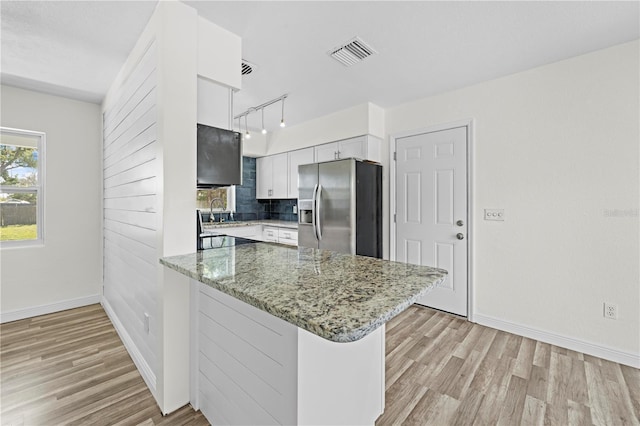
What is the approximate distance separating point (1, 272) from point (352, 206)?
3.67m

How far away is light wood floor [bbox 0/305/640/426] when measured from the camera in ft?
5.33

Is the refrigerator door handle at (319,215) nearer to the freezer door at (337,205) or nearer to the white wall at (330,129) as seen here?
the freezer door at (337,205)

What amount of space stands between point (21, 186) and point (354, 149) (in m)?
3.70

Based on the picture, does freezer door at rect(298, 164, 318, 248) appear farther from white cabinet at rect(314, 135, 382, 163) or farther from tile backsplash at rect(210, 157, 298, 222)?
tile backsplash at rect(210, 157, 298, 222)

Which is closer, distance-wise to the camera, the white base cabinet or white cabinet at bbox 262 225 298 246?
the white base cabinet

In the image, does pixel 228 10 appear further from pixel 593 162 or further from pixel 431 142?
pixel 593 162

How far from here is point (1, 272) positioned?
2896 mm

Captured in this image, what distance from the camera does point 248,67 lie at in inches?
99.0

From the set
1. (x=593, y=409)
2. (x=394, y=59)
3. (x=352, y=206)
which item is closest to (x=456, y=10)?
(x=394, y=59)

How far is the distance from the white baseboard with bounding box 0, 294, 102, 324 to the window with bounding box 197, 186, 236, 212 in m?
1.80

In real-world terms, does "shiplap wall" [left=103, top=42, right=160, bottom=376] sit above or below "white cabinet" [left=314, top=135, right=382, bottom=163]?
below

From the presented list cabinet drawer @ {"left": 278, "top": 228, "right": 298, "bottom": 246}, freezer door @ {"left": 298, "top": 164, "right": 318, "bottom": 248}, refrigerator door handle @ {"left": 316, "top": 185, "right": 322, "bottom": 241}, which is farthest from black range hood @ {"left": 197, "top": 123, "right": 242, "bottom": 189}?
cabinet drawer @ {"left": 278, "top": 228, "right": 298, "bottom": 246}

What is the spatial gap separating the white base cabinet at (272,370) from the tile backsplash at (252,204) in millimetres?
3395

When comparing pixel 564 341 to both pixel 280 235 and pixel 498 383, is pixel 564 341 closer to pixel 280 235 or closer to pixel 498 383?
pixel 498 383
